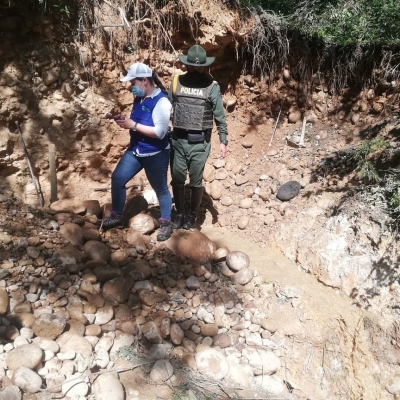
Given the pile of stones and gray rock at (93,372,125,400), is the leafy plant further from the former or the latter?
gray rock at (93,372,125,400)

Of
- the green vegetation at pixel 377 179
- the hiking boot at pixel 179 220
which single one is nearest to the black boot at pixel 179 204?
the hiking boot at pixel 179 220

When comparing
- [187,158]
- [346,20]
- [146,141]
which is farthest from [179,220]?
[346,20]

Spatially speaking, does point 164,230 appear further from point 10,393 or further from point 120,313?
point 10,393

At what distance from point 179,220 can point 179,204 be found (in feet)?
0.50

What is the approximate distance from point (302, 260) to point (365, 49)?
8.58 ft

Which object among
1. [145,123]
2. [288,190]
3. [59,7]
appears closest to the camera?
[145,123]

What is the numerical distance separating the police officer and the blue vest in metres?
0.23

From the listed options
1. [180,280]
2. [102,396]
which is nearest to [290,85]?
[180,280]

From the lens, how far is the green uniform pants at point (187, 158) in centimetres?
317

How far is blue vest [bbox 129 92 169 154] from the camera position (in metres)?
2.76

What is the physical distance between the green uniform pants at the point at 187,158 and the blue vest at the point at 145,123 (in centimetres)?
24

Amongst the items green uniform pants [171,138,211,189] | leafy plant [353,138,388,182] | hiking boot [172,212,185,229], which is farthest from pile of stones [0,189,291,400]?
leafy plant [353,138,388,182]

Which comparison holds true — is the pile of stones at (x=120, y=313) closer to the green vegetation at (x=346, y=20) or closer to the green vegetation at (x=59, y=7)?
the green vegetation at (x=59, y=7)

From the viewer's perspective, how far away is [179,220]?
11.5 feet
